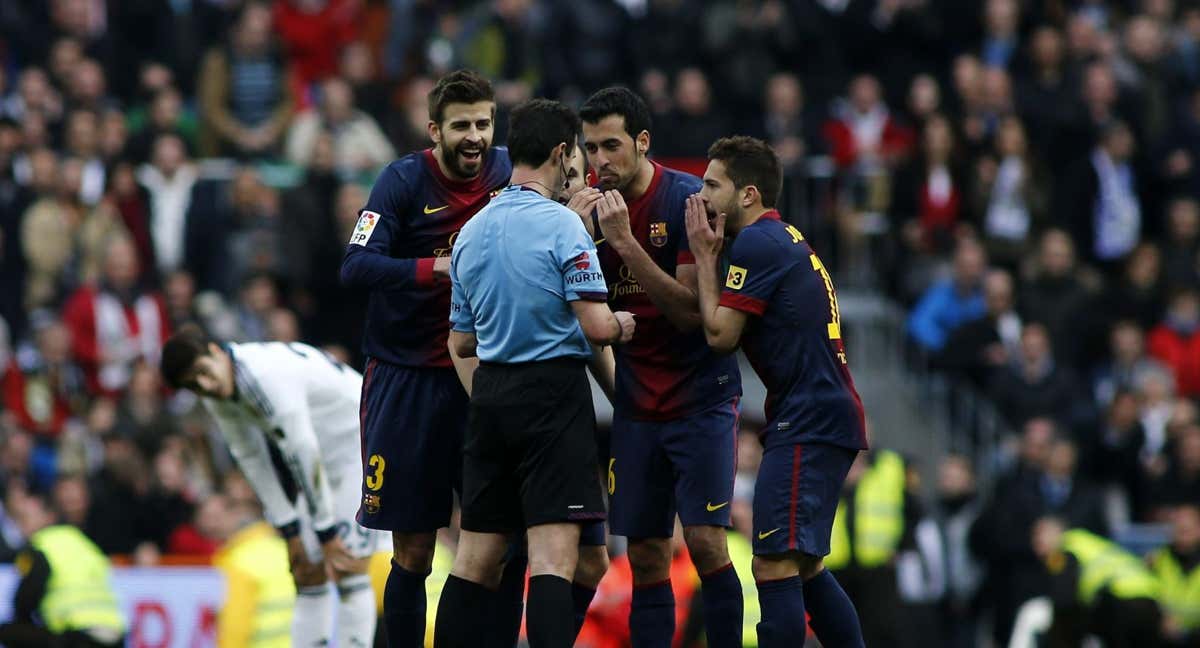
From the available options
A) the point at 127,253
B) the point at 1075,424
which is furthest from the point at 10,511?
the point at 1075,424

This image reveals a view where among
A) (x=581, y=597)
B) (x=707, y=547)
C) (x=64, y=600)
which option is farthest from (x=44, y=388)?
(x=707, y=547)

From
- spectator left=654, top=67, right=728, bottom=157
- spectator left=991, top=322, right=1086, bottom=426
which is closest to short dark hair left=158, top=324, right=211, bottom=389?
spectator left=654, top=67, right=728, bottom=157

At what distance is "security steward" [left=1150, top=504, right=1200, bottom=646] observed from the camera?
16.8 m

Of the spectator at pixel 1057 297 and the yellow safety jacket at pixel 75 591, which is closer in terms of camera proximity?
the yellow safety jacket at pixel 75 591

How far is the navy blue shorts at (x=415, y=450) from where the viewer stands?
35.1 ft

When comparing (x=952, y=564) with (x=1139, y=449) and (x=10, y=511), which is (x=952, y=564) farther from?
(x=10, y=511)

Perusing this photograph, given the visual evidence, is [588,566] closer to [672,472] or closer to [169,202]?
[672,472]

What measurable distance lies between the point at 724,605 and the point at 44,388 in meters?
10.6

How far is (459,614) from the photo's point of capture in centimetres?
977

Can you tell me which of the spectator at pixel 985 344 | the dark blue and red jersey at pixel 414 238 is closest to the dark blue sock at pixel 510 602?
the dark blue and red jersey at pixel 414 238

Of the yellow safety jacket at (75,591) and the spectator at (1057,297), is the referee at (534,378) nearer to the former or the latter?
the yellow safety jacket at (75,591)

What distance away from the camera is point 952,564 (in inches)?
727

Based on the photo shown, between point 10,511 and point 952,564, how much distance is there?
8219 millimetres

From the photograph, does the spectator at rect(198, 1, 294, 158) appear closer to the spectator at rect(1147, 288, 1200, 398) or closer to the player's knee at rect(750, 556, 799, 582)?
the spectator at rect(1147, 288, 1200, 398)
